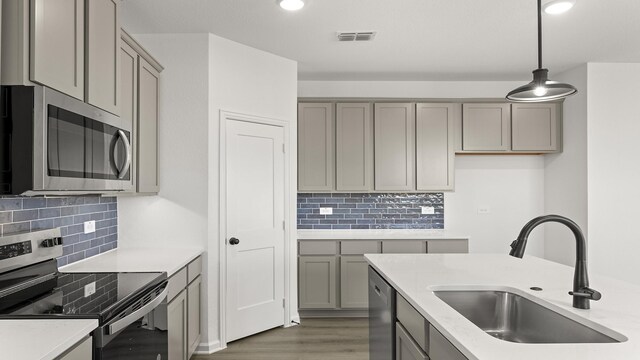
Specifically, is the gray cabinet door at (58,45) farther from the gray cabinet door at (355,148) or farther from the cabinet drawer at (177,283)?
the gray cabinet door at (355,148)

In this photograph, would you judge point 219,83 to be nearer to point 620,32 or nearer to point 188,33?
point 188,33

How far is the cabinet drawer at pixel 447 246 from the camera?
13.5 feet

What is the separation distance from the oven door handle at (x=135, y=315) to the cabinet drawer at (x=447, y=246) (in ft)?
9.10

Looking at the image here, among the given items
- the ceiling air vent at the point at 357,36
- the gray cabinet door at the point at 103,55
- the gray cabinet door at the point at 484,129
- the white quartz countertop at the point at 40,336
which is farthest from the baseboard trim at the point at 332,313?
the white quartz countertop at the point at 40,336

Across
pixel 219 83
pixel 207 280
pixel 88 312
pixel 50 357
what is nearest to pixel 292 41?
pixel 219 83

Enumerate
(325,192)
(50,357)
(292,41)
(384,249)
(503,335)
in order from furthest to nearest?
(325,192)
(384,249)
(292,41)
(503,335)
(50,357)

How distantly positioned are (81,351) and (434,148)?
12.5 ft

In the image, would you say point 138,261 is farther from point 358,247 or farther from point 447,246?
point 447,246

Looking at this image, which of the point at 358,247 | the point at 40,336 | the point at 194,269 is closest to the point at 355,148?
the point at 358,247

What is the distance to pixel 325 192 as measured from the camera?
14.6 ft

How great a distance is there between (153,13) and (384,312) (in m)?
2.62

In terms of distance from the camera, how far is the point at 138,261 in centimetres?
260

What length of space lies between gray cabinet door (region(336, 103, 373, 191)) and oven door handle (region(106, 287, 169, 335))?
2.53 m

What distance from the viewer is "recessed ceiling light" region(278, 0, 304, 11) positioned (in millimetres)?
2678
